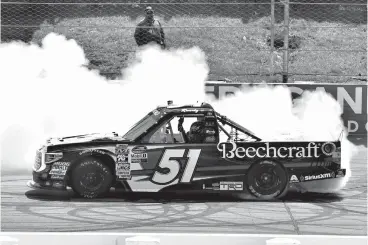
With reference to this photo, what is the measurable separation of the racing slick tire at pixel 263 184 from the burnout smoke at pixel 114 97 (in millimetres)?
3394

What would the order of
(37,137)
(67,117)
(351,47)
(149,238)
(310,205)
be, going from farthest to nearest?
(351,47) → (67,117) → (37,137) → (310,205) → (149,238)

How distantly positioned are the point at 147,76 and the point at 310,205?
569 centimetres

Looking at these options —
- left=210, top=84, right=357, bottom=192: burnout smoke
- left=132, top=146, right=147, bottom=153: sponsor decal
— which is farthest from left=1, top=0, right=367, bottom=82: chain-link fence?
left=132, top=146, right=147, bottom=153: sponsor decal

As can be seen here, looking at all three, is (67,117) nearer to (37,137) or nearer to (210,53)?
(37,137)

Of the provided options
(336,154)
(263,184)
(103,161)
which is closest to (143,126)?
(103,161)

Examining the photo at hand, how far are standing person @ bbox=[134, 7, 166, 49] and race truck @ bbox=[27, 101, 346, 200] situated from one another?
4.94m

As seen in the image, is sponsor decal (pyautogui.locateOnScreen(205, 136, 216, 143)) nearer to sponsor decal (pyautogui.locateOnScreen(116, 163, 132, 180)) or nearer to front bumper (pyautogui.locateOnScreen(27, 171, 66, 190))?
sponsor decal (pyautogui.locateOnScreen(116, 163, 132, 180))

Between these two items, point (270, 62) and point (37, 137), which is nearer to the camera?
point (37, 137)

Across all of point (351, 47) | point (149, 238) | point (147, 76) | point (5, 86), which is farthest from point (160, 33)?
point (149, 238)

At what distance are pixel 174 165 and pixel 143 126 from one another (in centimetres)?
62

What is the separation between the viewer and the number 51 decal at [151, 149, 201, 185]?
8.18 metres

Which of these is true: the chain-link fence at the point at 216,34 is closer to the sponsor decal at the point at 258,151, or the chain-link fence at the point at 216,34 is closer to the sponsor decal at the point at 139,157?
the sponsor decal at the point at 258,151

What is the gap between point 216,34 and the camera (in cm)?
1476

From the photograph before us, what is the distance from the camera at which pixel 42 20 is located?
1500cm
